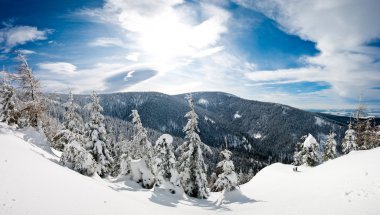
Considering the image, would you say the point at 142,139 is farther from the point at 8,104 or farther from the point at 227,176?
the point at 8,104

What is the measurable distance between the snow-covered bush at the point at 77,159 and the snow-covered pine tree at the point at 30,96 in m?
8.82

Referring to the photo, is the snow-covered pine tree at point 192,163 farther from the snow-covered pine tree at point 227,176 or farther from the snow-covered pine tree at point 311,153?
the snow-covered pine tree at point 311,153

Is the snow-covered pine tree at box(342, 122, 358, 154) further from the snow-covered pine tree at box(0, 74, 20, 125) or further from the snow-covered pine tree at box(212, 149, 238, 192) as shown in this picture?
the snow-covered pine tree at box(0, 74, 20, 125)

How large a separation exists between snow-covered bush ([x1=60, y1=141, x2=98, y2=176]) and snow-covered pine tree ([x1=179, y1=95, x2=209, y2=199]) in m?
10.7


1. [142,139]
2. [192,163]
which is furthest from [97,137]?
[192,163]

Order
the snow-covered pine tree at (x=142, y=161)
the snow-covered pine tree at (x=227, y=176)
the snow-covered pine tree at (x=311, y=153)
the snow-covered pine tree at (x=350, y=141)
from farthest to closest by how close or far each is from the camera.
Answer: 1. the snow-covered pine tree at (x=311, y=153)
2. the snow-covered pine tree at (x=350, y=141)
3. the snow-covered pine tree at (x=142, y=161)
4. the snow-covered pine tree at (x=227, y=176)

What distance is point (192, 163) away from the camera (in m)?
30.4

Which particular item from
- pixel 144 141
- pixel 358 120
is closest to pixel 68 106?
pixel 144 141

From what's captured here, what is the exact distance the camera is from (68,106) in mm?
36031

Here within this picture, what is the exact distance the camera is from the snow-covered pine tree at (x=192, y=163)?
98.2 feet

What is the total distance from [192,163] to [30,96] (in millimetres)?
22133

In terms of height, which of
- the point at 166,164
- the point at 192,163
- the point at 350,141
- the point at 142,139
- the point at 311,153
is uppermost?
the point at 350,141

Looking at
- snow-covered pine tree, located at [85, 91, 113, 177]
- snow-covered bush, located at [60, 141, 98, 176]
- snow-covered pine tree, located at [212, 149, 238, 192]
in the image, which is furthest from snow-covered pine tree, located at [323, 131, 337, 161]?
snow-covered bush, located at [60, 141, 98, 176]

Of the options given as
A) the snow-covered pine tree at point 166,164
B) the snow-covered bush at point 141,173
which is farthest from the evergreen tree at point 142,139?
the snow-covered pine tree at point 166,164
